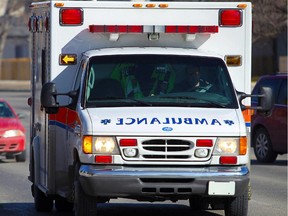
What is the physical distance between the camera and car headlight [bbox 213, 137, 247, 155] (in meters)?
10.4

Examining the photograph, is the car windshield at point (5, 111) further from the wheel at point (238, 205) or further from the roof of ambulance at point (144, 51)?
the wheel at point (238, 205)

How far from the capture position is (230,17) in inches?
466

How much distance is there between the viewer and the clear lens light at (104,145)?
10.3 m

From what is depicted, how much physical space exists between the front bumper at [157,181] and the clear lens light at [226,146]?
0.65ft

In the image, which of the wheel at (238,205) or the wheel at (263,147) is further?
the wheel at (263,147)

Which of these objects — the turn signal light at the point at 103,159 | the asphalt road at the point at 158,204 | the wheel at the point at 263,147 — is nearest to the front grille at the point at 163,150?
the turn signal light at the point at 103,159

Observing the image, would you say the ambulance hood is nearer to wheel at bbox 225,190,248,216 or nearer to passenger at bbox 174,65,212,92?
passenger at bbox 174,65,212,92

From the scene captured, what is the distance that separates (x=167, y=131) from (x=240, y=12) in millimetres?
2211

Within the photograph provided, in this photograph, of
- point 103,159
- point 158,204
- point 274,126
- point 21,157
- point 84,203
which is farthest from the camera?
point 21,157

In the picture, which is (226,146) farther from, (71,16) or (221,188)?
(71,16)

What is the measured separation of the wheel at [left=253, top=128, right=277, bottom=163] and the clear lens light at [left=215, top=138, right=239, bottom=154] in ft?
36.3

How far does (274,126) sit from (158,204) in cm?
719

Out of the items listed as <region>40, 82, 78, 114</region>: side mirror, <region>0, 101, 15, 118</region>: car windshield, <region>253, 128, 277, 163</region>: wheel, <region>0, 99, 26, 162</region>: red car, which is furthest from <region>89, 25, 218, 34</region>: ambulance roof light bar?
<region>0, 101, 15, 118</region>: car windshield

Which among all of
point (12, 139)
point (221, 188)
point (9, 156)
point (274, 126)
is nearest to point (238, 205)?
point (221, 188)
